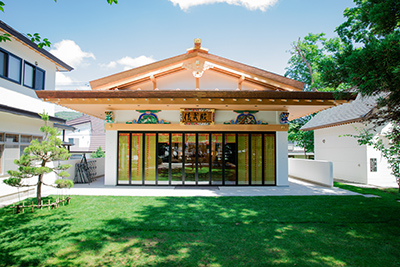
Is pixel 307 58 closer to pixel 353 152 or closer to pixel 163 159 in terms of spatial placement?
pixel 353 152

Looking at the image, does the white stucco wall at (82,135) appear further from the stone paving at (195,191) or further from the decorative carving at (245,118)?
the decorative carving at (245,118)

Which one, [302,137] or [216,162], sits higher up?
[302,137]

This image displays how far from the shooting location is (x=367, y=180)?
11234 millimetres

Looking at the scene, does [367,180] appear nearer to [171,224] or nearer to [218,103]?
[218,103]

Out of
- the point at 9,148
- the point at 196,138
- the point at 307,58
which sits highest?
the point at 307,58

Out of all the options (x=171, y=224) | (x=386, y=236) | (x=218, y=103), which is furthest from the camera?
(x=218, y=103)

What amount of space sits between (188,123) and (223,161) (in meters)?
2.18

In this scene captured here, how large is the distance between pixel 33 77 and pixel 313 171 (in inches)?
562

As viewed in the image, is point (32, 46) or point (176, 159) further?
point (32, 46)

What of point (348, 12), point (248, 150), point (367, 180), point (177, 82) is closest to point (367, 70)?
→ point (248, 150)

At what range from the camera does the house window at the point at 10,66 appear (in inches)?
377

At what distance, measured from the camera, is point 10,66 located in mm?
9969

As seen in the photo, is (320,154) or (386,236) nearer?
(386,236)

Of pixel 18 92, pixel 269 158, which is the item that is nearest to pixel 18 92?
pixel 18 92
